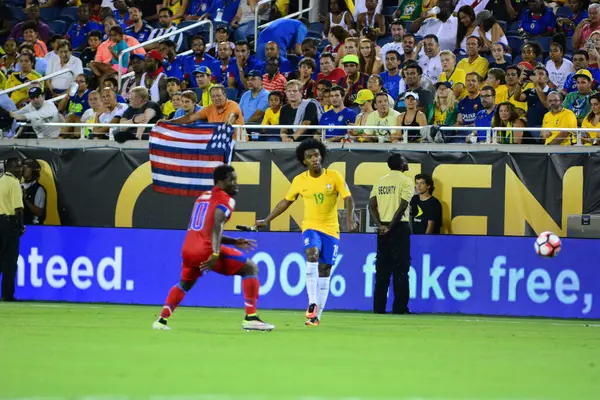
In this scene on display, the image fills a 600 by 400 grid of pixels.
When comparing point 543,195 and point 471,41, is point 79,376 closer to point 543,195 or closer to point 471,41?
point 543,195

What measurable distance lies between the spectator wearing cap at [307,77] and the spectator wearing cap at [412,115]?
2.23 metres

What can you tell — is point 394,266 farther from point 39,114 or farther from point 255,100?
point 39,114

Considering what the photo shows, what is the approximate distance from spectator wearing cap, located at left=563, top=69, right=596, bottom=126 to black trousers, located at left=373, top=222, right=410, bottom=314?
12.6 ft

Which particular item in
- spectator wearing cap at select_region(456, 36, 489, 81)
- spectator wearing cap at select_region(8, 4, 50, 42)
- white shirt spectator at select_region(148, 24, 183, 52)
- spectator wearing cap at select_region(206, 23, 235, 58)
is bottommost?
spectator wearing cap at select_region(456, 36, 489, 81)

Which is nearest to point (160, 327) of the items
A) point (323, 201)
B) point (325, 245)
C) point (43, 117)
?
point (325, 245)

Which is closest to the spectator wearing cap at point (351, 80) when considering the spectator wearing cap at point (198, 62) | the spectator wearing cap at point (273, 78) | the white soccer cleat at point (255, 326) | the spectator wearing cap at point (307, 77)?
the spectator wearing cap at point (307, 77)

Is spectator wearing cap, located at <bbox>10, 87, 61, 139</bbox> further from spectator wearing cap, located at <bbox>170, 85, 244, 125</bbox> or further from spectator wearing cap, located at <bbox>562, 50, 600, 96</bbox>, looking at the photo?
spectator wearing cap, located at <bbox>562, 50, 600, 96</bbox>

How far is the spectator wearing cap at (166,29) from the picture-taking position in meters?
25.0

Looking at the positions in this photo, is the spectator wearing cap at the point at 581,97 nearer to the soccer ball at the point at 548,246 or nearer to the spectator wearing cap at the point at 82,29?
the soccer ball at the point at 548,246

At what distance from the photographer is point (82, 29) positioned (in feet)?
88.7

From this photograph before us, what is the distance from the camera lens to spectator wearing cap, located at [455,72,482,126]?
1923 centimetres

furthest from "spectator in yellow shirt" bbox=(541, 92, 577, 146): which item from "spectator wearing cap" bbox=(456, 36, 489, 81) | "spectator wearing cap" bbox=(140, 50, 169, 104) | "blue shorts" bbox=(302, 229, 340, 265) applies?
"spectator wearing cap" bbox=(140, 50, 169, 104)

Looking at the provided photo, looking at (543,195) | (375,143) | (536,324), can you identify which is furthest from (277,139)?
(536,324)

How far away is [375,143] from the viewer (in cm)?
1930
